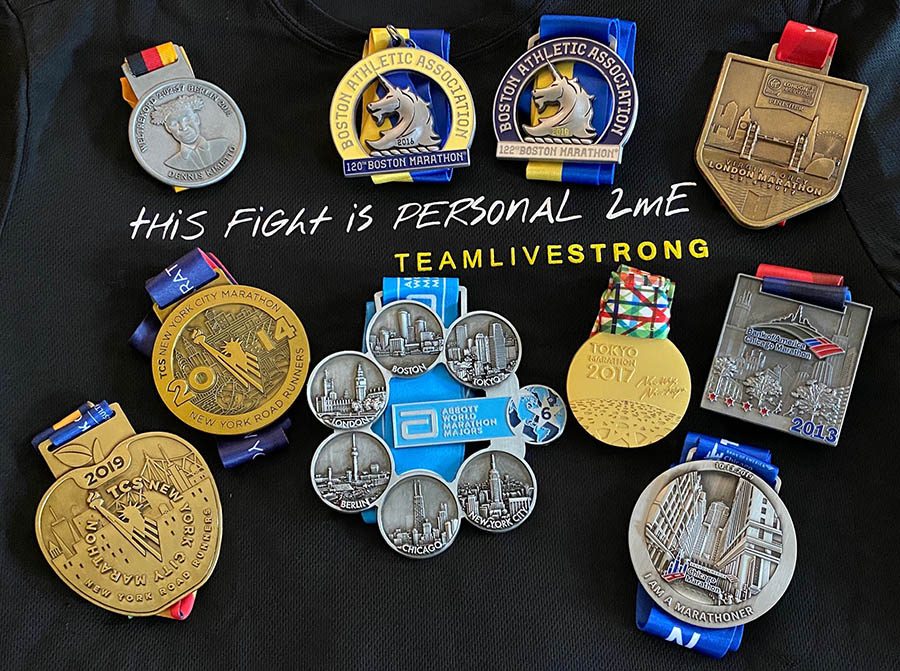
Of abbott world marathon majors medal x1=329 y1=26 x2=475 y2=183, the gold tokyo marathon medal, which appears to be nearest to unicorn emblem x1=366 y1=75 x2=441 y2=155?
abbott world marathon majors medal x1=329 y1=26 x2=475 y2=183

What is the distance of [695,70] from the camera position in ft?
3.42

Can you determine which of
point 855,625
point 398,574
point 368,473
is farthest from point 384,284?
point 855,625

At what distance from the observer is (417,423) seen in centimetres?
97

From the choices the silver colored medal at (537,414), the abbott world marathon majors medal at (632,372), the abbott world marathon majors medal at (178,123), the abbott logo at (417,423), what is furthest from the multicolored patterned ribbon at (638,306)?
the abbott world marathon majors medal at (178,123)

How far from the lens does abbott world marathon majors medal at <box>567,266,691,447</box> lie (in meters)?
0.95

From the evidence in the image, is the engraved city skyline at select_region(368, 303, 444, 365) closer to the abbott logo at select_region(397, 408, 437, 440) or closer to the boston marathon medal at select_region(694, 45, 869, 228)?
the abbott logo at select_region(397, 408, 437, 440)

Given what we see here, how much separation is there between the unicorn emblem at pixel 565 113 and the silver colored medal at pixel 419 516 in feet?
1.38

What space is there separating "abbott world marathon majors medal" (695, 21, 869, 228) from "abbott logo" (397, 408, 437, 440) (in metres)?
0.43

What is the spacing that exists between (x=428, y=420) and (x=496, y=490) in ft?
0.36

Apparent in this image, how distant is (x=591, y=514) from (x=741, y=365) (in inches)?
9.4

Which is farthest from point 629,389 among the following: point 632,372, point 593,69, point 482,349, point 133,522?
point 133,522

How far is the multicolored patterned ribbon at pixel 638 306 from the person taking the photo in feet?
3.15

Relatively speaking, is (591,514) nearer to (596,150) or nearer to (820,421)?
(820,421)

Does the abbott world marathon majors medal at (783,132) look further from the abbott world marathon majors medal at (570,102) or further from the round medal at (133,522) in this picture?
the round medal at (133,522)
